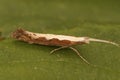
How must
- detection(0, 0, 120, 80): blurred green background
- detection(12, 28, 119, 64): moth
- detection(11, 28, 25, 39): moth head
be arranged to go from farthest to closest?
detection(11, 28, 25, 39): moth head < detection(12, 28, 119, 64): moth < detection(0, 0, 120, 80): blurred green background

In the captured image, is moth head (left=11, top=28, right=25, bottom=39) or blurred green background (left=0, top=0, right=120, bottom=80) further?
moth head (left=11, top=28, right=25, bottom=39)

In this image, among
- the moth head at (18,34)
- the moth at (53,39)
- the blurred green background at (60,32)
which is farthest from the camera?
the moth head at (18,34)

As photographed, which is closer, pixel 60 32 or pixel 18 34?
pixel 18 34

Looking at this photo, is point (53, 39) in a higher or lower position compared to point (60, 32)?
lower

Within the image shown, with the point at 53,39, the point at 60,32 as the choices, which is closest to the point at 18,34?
the point at 53,39

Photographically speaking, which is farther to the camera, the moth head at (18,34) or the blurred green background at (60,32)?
the moth head at (18,34)

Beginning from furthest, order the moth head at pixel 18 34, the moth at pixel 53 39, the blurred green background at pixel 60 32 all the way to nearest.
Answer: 1. the moth head at pixel 18 34
2. the moth at pixel 53 39
3. the blurred green background at pixel 60 32

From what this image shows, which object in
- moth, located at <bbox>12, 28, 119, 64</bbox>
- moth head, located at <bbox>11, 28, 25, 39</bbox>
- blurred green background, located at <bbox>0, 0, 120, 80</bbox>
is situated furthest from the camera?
moth head, located at <bbox>11, 28, 25, 39</bbox>

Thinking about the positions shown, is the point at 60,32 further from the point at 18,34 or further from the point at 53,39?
the point at 18,34

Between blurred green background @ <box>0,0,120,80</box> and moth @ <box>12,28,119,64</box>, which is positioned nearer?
blurred green background @ <box>0,0,120,80</box>

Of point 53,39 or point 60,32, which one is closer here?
point 53,39
